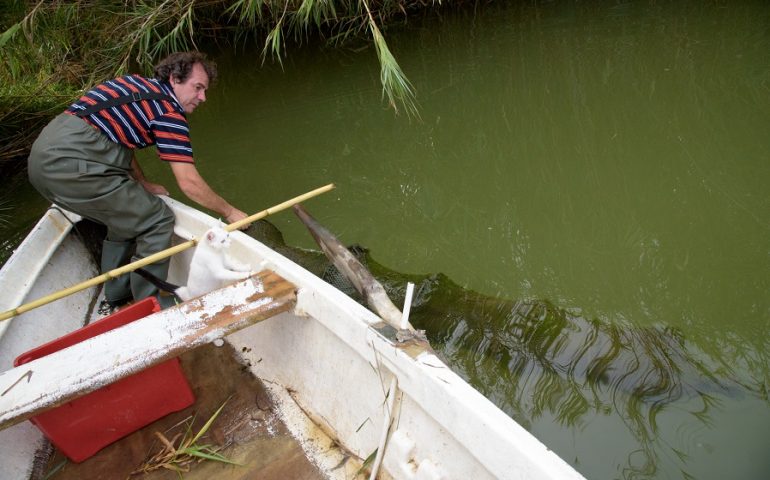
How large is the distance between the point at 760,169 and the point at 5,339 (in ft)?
16.3

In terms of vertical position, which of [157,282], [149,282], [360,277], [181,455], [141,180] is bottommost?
[181,455]

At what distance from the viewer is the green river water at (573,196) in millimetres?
2562

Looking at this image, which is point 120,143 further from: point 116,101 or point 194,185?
point 194,185

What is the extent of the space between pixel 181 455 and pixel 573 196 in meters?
3.34

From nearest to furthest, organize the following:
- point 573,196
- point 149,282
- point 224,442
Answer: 1. point 224,442
2. point 149,282
3. point 573,196

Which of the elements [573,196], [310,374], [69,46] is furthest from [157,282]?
[69,46]

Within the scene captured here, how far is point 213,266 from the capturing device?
2504 millimetres

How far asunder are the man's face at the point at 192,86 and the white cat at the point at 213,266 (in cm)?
85

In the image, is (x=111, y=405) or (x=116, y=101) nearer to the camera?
(x=111, y=405)

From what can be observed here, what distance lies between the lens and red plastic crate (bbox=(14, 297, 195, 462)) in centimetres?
215

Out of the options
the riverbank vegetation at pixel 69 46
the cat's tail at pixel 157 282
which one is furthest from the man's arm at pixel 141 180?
the riverbank vegetation at pixel 69 46

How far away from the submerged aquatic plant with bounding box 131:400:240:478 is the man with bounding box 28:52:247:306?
1.02 metres

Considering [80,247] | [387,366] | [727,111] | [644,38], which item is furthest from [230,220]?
[644,38]

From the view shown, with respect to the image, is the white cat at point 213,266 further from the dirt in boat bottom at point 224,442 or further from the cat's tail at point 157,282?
the dirt in boat bottom at point 224,442
